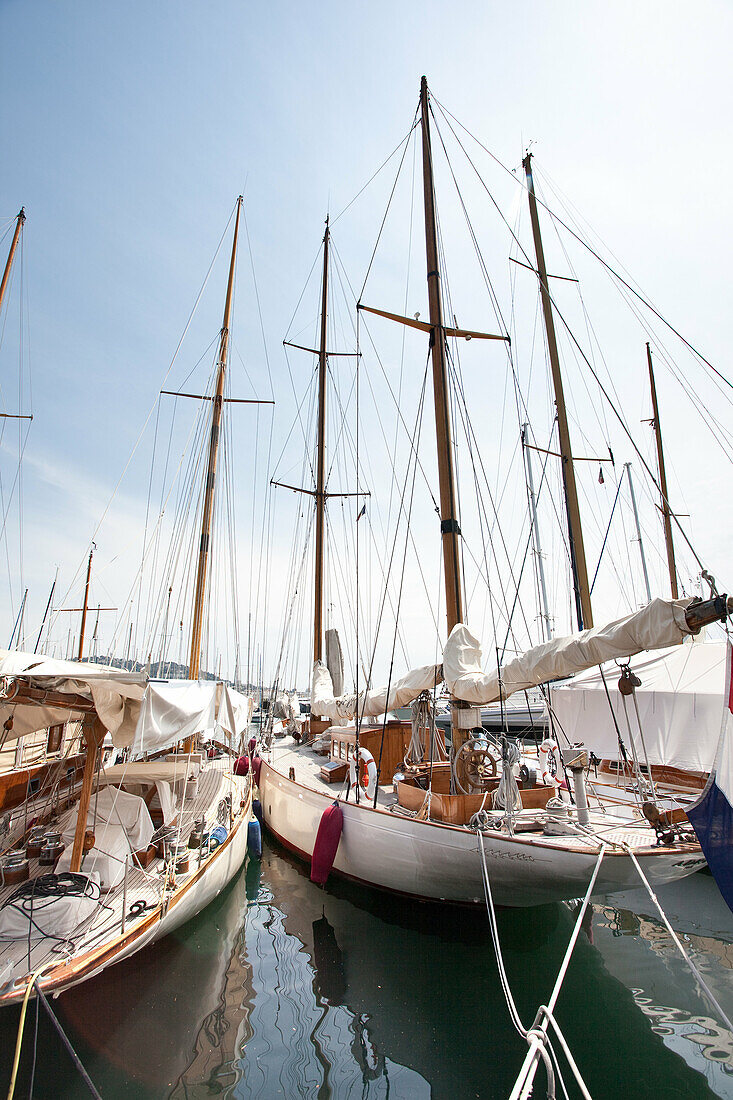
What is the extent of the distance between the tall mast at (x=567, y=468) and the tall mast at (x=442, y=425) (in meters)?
3.37

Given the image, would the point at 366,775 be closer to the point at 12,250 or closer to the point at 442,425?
the point at 442,425

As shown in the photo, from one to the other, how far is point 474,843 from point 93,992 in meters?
5.27

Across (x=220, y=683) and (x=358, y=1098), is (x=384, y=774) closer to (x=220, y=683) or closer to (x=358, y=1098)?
(x=220, y=683)

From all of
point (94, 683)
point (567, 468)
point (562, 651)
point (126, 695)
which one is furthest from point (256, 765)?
point (567, 468)

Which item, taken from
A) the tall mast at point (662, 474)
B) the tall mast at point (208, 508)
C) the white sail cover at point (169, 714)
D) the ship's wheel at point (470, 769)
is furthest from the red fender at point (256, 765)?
the tall mast at point (662, 474)

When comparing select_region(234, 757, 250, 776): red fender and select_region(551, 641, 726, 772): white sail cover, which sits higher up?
select_region(551, 641, 726, 772): white sail cover

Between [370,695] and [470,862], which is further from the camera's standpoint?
[370,695]

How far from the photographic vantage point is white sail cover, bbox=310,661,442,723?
10.4 m

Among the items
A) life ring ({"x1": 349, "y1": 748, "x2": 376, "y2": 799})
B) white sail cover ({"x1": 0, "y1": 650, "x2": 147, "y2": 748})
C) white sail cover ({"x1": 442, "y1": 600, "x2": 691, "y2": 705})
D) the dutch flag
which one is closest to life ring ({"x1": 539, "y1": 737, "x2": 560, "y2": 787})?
white sail cover ({"x1": 442, "y1": 600, "x2": 691, "y2": 705})

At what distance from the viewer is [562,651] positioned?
706cm

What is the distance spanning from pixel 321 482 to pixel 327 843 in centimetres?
1702

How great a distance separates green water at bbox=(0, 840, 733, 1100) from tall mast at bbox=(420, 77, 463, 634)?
17.2 feet

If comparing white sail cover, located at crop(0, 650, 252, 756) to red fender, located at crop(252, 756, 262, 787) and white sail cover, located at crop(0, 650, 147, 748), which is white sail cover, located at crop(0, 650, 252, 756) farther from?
red fender, located at crop(252, 756, 262, 787)

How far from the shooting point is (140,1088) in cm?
509
